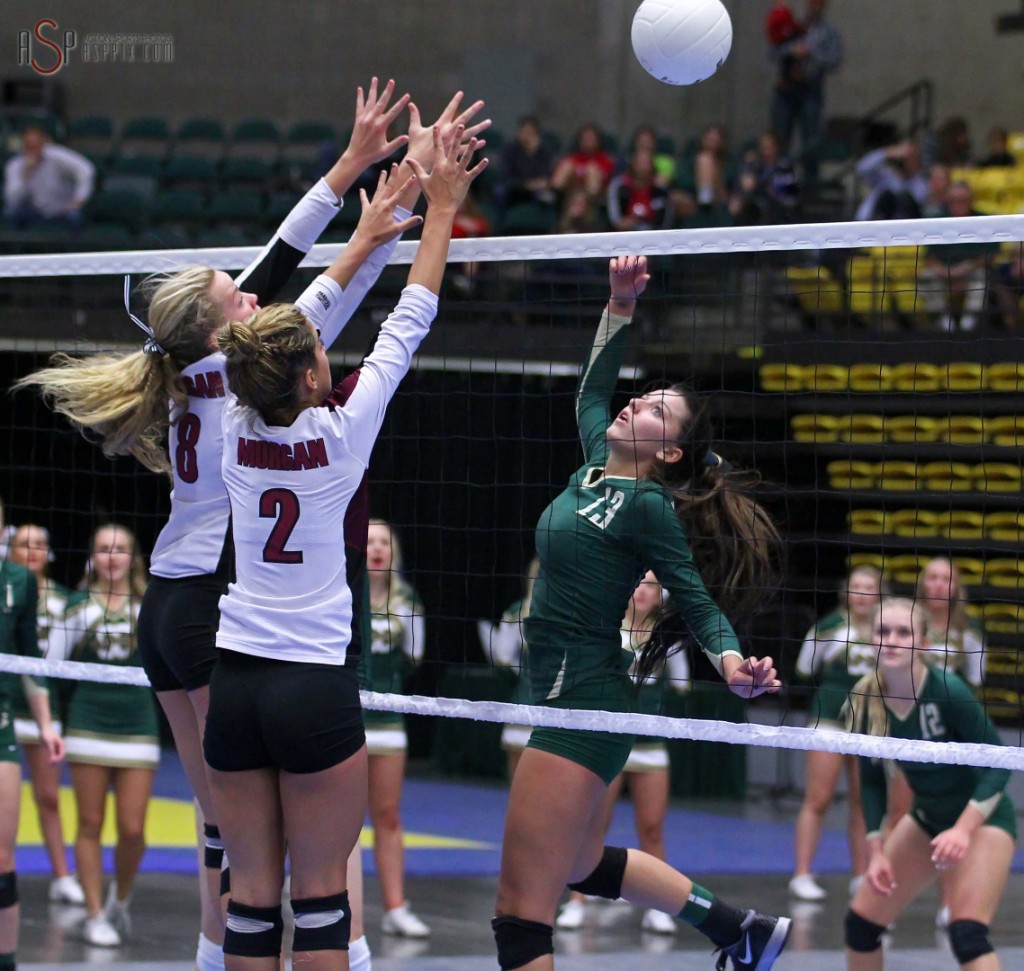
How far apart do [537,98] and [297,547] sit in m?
13.6

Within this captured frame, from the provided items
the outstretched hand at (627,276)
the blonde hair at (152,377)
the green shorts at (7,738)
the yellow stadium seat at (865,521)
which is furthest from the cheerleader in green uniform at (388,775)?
the yellow stadium seat at (865,521)

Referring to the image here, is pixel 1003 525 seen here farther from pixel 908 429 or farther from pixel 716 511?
pixel 716 511

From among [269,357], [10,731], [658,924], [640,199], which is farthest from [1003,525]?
[269,357]

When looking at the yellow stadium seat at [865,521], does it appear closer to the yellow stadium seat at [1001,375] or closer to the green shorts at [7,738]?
the yellow stadium seat at [1001,375]

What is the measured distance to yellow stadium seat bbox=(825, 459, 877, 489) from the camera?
1210 cm

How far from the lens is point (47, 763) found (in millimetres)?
7234

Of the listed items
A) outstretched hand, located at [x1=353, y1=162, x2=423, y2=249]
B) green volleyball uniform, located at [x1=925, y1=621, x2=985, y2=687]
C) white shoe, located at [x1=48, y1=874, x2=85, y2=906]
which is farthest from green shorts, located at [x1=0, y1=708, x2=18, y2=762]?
green volleyball uniform, located at [x1=925, y1=621, x2=985, y2=687]

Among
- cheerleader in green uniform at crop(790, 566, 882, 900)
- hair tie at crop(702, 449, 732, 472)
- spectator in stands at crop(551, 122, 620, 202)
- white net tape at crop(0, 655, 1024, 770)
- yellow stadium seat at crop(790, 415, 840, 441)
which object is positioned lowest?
cheerleader in green uniform at crop(790, 566, 882, 900)

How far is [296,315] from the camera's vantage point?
12.1 ft

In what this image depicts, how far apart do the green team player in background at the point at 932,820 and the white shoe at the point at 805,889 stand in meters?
2.41

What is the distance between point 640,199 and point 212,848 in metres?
9.15

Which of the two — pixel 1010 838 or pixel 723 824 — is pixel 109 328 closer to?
pixel 723 824

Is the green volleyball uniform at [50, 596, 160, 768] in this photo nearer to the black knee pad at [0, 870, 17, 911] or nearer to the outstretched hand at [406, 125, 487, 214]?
the black knee pad at [0, 870, 17, 911]

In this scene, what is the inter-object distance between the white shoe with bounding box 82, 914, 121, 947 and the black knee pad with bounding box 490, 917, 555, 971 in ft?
9.89
